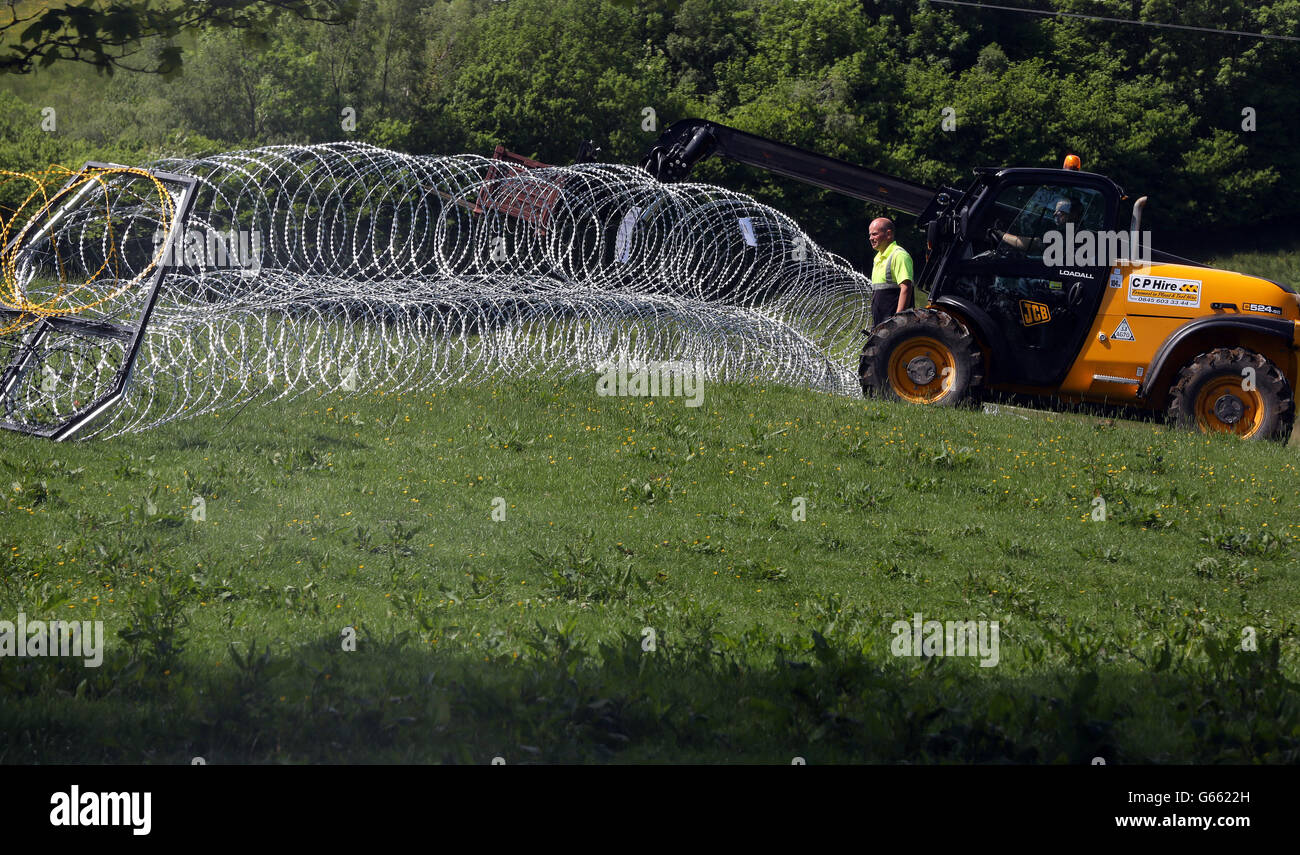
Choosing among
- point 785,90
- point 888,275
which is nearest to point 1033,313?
point 888,275

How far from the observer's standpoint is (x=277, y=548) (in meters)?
7.94

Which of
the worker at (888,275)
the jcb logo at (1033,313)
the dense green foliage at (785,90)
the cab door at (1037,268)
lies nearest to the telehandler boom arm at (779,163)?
the worker at (888,275)

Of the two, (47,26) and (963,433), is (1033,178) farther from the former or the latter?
(47,26)

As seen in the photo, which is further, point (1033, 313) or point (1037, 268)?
point (1033, 313)

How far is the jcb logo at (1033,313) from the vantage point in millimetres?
13109

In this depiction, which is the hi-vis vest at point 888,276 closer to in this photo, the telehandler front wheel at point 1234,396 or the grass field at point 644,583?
the grass field at point 644,583

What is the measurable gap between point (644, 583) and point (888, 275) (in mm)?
8115

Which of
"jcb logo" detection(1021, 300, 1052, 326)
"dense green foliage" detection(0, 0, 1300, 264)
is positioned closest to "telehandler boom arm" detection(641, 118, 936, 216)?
"jcb logo" detection(1021, 300, 1052, 326)

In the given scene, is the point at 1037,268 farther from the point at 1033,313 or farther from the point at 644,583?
the point at 644,583

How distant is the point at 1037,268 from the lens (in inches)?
513

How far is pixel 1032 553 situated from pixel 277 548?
5504mm

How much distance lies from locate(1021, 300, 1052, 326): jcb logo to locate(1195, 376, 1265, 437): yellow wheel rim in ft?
5.96

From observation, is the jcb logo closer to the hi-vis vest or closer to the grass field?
the grass field
